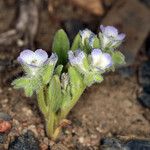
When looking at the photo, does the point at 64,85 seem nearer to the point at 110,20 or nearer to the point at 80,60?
the point at 80,60

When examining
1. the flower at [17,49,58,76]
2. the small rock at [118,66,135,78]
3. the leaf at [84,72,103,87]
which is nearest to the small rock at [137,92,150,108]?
the small rock at [118,66,135,78]

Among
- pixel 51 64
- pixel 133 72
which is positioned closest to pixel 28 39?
pixel 133 72

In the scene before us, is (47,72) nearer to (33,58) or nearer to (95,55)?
(33,58)

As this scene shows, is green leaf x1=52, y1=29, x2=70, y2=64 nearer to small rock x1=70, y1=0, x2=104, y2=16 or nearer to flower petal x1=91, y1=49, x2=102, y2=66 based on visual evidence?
flower petal x1=91, y1=49, x2=102, y2=66

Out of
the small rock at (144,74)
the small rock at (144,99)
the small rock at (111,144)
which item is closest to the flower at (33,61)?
the small rock at (111,144)

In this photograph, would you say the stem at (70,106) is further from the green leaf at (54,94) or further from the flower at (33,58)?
the flower at (33,58)
